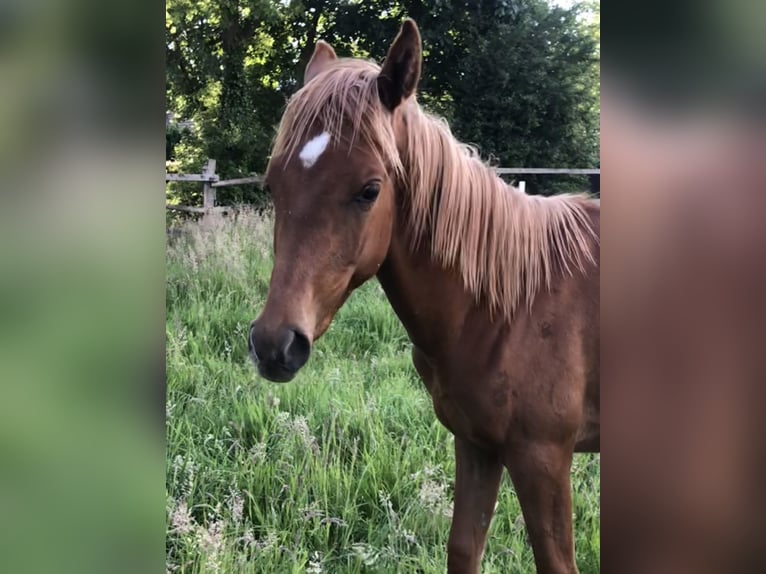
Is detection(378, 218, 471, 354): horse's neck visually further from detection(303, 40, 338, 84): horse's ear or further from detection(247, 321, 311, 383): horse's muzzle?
detection(303, 40, 338, 84): horse's ear

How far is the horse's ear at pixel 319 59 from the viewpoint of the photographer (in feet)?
4.16

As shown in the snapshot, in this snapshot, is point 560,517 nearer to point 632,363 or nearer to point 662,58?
point 632,363

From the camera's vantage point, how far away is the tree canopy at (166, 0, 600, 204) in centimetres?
126

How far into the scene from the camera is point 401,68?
1099 millimetres

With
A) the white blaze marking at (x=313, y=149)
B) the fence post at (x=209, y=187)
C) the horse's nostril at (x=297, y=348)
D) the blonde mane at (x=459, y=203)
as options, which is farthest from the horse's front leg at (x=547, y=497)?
the fence post at (x=209, y=187)

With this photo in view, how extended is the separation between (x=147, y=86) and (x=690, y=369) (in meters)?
0.75

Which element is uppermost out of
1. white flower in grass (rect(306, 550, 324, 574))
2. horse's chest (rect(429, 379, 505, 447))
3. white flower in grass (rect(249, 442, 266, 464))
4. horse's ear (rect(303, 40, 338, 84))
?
horse's ear (rect(303, 40, 338, 84))

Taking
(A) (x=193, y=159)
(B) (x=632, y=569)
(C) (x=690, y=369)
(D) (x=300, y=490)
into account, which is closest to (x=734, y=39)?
(C) (x=690, y=369)

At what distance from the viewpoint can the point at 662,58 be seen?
1.79 feet

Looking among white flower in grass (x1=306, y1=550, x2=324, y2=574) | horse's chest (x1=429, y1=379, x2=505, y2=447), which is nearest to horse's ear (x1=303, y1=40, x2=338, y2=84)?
horse's chest (x1=429, y1=379, x2=505, y2=447)

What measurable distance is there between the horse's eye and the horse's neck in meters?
Result: 0.15

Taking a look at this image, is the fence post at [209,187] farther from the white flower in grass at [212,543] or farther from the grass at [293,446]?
the white flower in grass at [212,543]

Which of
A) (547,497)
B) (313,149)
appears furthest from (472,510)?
(313,149)

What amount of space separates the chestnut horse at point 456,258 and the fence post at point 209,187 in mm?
364
